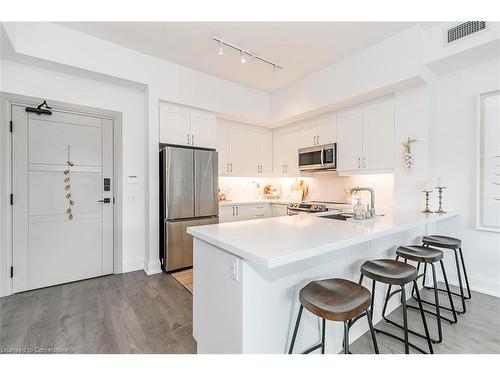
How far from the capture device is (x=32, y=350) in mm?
1741

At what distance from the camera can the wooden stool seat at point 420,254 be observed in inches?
77.1

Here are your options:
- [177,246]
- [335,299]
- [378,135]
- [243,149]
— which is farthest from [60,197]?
[378,135]

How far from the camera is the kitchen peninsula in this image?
1.24m

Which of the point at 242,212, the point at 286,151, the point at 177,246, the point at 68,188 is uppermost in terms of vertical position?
the point at 286,151

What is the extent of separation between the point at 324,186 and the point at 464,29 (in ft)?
8.88

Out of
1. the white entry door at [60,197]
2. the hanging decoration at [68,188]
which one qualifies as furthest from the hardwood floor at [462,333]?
the hanging decoration at [68,188]

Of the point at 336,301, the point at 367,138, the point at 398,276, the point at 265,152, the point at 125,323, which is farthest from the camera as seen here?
the point at 265,152

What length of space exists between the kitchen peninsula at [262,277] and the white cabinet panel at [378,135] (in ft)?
5.75

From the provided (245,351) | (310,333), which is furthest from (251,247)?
(310,333)

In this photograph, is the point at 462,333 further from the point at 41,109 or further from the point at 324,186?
the point at 41,109

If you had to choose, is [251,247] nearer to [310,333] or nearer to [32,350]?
[310,333]

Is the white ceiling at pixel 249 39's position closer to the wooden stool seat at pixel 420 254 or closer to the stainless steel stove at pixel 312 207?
the stainless steel stove at pixel 312 207

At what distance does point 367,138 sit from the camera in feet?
11.5

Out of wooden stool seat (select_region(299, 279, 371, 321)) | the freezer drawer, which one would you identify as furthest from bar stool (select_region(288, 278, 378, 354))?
the freezer drawer
